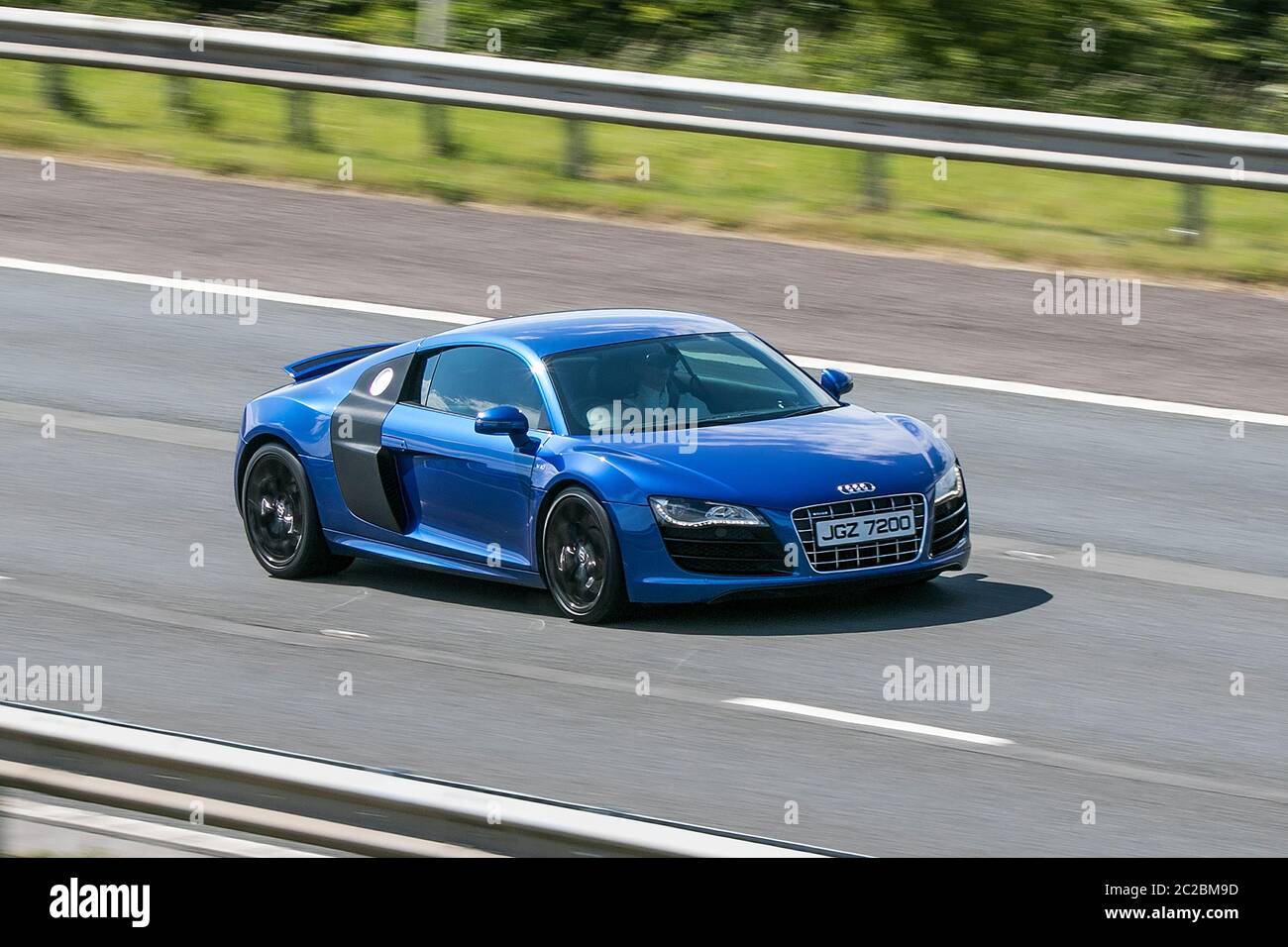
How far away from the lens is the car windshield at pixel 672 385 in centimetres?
1026

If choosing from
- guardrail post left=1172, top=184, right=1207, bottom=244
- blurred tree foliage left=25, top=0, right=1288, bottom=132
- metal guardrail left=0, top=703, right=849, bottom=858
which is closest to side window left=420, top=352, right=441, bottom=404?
metal guardrail left=0, top=703, right=849, bottom=858

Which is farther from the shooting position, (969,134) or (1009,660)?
(969,134)

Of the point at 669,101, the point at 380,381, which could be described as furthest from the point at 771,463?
the point at 669,101

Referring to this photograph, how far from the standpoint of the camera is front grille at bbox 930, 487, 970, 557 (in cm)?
992

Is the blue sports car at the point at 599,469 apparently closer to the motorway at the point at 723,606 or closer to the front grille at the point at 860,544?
the front grille at the point at 860,544

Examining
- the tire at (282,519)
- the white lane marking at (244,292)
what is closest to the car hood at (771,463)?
the tire at (282,519)

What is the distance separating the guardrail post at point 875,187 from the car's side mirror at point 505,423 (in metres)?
7.82

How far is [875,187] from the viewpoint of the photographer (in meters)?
17.4

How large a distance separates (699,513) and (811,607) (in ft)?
2.89

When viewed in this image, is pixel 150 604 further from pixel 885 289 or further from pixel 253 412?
pixel 885 289

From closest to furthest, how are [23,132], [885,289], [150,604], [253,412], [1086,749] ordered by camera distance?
[1086,749], [150,604], [253,412], [885,289], [23,132]

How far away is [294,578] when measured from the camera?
1113 centimetres

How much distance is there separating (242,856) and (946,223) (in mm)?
11950

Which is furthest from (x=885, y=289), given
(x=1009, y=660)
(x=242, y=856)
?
(x=242, y=856)
